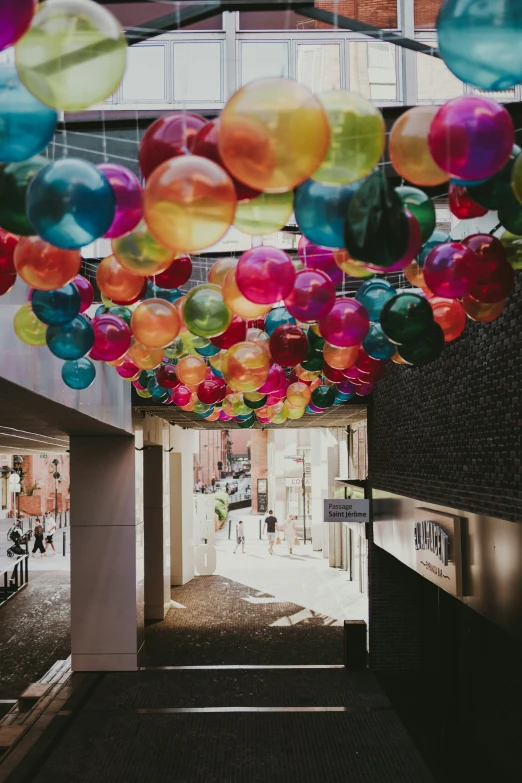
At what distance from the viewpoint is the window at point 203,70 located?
25.2 feet

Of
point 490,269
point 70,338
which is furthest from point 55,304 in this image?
point 490,269

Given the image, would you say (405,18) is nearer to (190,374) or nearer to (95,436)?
(190,374)

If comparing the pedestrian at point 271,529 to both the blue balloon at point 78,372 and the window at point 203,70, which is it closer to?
the window at point 203,70

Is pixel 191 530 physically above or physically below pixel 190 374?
below

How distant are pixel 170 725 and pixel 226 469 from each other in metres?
88.8

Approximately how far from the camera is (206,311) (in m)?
3.58

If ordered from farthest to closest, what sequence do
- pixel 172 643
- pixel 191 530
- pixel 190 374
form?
pixel 191 530 → pixel 172 643 → pixel 190 374

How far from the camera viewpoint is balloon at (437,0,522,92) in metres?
1.72

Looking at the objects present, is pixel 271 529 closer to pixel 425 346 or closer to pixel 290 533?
pixel 290 533

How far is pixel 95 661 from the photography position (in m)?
10.6

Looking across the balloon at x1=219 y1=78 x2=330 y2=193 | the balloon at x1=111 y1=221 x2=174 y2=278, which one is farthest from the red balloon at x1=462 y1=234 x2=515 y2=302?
the balloon at x1=219 y1=78 x2=330 y2=193

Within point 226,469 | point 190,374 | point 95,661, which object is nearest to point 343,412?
point 95,661

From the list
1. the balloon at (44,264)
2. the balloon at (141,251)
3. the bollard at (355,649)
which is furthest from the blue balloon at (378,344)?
the bollard at (355,649)

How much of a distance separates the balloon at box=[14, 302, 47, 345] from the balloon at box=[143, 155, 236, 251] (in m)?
2.31
